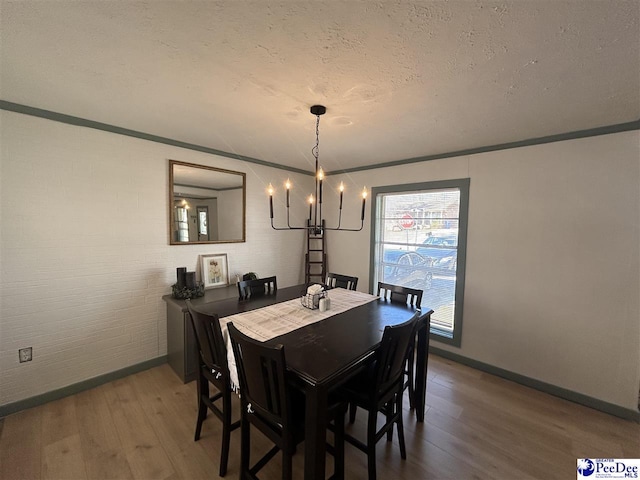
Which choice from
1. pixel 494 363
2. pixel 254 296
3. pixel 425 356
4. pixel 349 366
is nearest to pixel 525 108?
pixel 425 356

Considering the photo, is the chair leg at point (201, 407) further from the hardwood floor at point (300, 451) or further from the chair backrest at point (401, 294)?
the chair backrest at point (401, 294)

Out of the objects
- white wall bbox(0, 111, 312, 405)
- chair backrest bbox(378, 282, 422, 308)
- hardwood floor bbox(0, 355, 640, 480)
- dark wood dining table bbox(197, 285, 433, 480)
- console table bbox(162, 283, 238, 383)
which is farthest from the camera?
console table bbox(162, 283, 238, 383)

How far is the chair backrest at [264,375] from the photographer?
1242 mm

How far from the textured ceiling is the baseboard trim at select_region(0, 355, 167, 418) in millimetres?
2447

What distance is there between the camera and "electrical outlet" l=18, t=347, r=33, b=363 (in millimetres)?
2145

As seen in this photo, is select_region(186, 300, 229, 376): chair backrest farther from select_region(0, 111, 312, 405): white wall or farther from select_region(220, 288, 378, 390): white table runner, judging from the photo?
select_region(0, 111, 312, 405): white wall

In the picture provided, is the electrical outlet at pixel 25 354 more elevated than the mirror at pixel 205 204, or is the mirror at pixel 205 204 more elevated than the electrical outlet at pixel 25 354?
the mirror at pixel 205 204

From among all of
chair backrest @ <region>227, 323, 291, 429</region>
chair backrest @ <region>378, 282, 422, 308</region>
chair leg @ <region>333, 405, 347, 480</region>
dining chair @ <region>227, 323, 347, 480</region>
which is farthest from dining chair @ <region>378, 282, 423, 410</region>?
chair backrest @ <region>227, 323, 291, 429</region>

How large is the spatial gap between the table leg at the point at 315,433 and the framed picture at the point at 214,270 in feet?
7.70

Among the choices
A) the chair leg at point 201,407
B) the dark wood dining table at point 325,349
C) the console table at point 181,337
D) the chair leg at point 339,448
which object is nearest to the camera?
the dark wood dining table at point 325,349

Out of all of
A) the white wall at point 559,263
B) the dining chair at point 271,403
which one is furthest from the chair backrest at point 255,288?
the white wall at point 559,263

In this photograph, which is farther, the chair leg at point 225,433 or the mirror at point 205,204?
the mirror at point 205,204

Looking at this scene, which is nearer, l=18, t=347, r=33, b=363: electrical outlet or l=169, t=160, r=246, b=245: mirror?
l=18, t=347, r=33, b=363: electrical outlet

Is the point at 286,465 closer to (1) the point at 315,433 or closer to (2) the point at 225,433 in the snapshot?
(1) the point at 315,433
